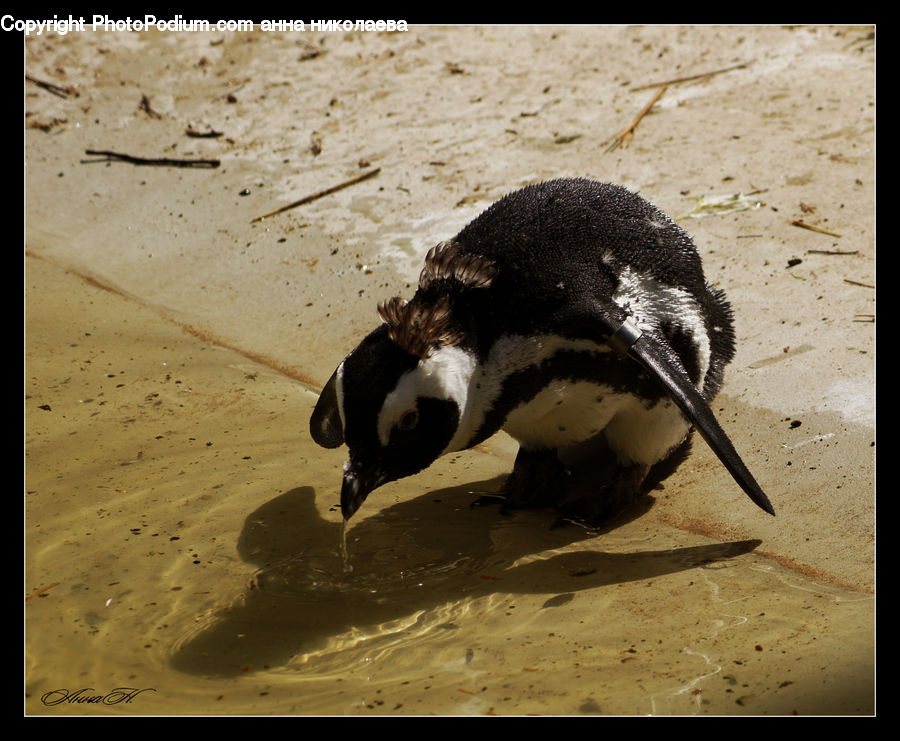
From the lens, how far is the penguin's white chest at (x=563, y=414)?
2.42 meters

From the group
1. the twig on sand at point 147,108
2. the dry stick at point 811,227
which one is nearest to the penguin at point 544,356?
the dry stick at point 811,227

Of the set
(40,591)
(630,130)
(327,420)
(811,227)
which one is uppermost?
(630,130)

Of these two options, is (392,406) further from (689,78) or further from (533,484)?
(689,78)

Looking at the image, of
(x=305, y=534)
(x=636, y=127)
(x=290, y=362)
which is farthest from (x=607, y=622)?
(x=636, y=127)

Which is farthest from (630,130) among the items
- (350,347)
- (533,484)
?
(533,484)

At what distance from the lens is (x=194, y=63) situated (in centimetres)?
561

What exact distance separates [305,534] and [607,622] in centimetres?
82

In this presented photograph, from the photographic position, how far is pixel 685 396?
2297 mm

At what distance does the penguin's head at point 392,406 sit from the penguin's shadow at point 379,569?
10.2 inches

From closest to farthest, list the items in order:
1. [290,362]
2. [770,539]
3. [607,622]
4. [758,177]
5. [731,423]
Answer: [607,622] < [770,539] < [731,423] < [290,362] < [758,177]

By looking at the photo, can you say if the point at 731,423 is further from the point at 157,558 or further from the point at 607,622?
the point at 157,558

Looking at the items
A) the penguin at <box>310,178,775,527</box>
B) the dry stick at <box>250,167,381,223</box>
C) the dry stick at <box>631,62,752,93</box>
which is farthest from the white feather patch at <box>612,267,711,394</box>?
the dry stick at <box>631,62,752,93</box>

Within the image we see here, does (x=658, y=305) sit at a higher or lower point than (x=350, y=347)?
higher

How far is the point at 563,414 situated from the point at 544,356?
0.82ft
